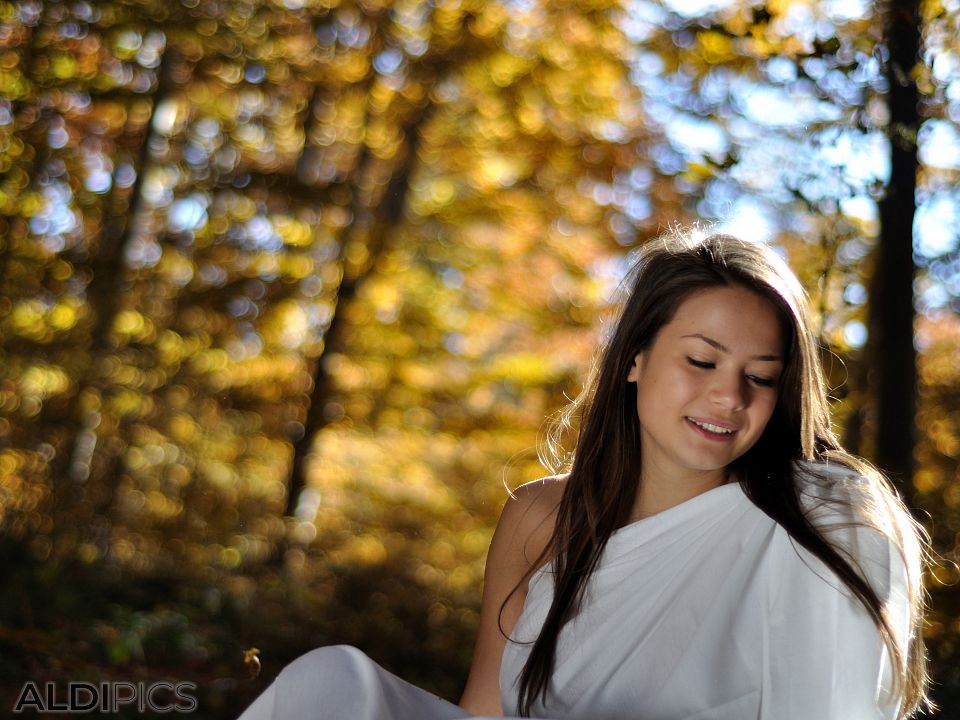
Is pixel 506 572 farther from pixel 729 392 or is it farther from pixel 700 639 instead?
pixel 729 392

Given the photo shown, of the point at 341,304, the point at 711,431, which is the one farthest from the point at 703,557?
the point at 341,304

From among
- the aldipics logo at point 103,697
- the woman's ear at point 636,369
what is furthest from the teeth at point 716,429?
the aldipics logo at point 103,697

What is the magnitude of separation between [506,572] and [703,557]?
51cm

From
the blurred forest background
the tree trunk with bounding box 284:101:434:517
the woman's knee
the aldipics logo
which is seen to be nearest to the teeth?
the woman's knee

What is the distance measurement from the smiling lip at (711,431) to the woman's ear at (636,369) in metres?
0.23

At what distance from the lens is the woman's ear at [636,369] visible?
2469 mm

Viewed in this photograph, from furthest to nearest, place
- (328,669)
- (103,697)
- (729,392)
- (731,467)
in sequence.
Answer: (103,697) → (731,467) → (729,392) → (328,669)

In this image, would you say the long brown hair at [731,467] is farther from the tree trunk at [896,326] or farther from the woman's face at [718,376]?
the tree trunk at [896,326]

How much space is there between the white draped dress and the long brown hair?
0.03 metres

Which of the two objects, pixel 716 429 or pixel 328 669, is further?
pixel 716 429

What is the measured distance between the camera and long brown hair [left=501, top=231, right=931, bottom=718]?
2184 mm

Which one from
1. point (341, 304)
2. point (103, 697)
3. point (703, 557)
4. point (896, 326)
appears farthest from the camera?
point (341, 304)

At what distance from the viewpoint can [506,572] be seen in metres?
2.63

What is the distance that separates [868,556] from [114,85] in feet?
19.5
